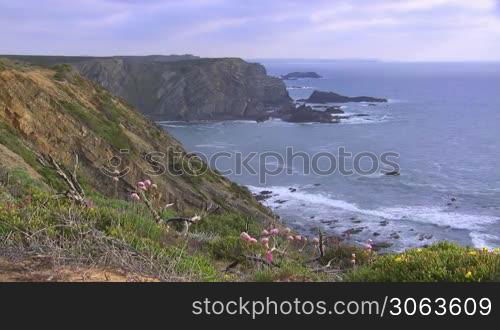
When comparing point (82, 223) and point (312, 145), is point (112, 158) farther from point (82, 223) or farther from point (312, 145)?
point (312, 145)

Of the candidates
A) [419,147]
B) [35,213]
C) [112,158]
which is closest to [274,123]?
[419,147]

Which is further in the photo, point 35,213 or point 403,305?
point 35,213

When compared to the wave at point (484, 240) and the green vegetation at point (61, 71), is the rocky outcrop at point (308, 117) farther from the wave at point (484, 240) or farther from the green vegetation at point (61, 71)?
the green vegetation at point (61, 71)

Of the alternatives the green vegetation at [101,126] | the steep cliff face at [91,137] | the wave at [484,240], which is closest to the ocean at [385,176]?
the wave at [484,240]

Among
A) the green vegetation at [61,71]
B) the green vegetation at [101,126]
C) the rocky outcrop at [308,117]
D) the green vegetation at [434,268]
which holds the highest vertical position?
the green vegetation at [61,71]

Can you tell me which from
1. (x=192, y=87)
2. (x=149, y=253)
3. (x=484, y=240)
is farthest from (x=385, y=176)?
(x=192, y=87)
